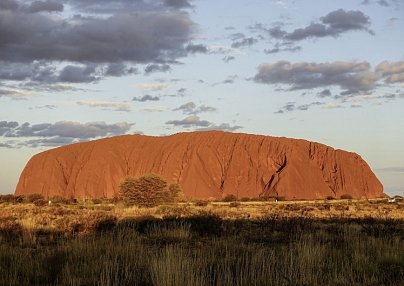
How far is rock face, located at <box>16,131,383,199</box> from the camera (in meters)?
98.6

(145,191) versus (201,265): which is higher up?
(201,265)

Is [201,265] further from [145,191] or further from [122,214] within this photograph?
[145,191]

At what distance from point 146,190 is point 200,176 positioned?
50538 millimetres

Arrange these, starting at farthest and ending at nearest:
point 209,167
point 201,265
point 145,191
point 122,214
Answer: point 209,167, point 145,191, point 122,214, point 201,265

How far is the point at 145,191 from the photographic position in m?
48.9

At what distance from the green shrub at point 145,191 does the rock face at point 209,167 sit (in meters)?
45.9

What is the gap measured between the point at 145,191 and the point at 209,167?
5370 cm

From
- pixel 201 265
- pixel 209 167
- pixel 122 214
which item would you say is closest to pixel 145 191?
pixel 122 214

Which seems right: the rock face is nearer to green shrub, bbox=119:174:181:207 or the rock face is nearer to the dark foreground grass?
green shrub, bbox=119:174:181:207

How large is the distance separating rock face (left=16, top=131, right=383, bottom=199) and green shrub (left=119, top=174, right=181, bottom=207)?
45.9 m

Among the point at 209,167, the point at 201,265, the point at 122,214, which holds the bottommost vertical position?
the point at 122,214

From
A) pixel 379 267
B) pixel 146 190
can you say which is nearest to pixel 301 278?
pixel 379 267

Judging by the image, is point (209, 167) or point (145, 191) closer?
point (145, 191)

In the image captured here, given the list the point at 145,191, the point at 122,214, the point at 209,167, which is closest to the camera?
the point at 122,214
